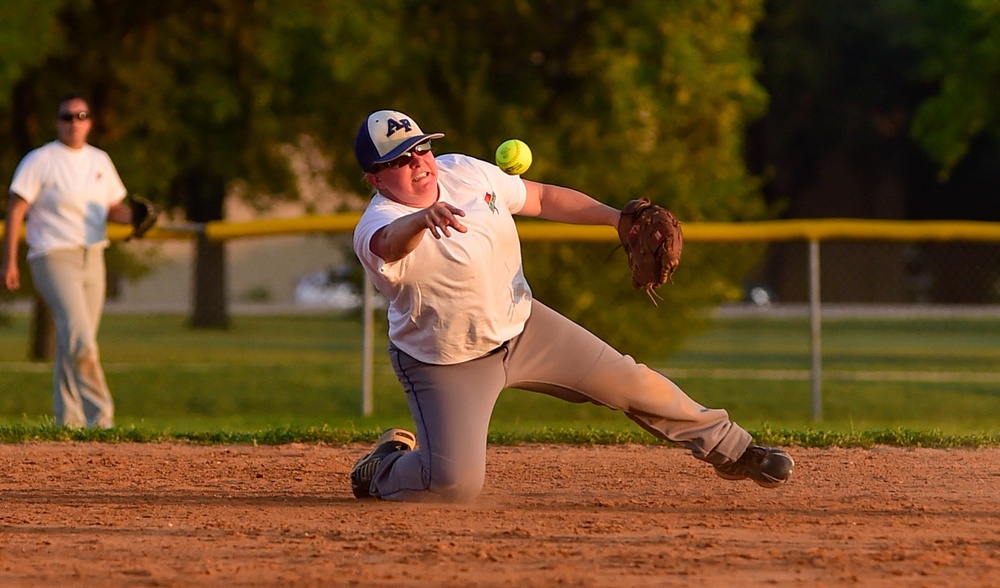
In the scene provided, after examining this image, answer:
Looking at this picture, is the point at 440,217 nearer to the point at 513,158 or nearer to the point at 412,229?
the point at 412,229

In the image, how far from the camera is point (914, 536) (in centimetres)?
597

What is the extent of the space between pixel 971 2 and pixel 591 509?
18.2m

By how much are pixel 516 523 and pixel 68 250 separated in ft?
17.4

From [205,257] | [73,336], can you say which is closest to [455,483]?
[73,336]

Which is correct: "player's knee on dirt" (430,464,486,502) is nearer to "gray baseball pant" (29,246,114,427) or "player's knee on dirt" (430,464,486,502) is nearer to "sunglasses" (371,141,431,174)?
"sunglasses" (371,141,431,174)

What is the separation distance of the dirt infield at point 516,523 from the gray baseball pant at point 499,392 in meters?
0.14

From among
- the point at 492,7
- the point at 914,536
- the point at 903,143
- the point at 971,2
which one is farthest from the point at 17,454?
the point at 903,143

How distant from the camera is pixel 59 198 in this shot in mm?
10586

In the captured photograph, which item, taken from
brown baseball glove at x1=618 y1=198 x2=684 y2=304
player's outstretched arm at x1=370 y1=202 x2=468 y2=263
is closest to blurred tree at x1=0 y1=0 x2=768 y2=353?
brown baseball glove at x1=618 y1=198 x2=684 y2=304

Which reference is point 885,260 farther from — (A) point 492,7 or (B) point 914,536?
(B) point 914,536

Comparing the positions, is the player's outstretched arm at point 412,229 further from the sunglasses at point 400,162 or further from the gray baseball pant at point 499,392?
the gray baseball pant at point 499,392

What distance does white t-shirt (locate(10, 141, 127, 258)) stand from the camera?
10.5m

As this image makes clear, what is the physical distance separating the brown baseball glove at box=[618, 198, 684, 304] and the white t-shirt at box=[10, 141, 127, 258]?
4.95 m

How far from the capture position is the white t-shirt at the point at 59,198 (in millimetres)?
10547
